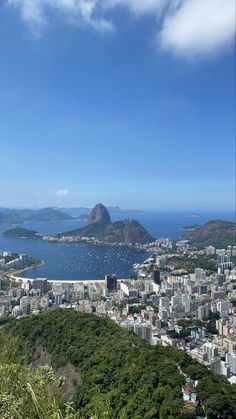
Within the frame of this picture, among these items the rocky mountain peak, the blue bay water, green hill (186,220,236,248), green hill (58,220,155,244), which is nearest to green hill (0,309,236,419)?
the blue bay water

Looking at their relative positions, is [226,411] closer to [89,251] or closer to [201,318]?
[201,318]

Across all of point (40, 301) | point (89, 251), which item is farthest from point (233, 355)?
point (89, 251)

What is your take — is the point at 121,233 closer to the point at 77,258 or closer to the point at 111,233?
the point at 111,233

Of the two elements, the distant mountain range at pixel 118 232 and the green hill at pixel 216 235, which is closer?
the green hill at pixel 216 235

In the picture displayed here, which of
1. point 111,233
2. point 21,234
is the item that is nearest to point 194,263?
point 111,233

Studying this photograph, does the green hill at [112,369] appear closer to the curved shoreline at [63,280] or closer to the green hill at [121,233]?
the curved shoreline at [63,280]

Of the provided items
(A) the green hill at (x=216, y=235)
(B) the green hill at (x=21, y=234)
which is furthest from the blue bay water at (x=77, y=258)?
(A) the green hill at (x=216, y=235)
